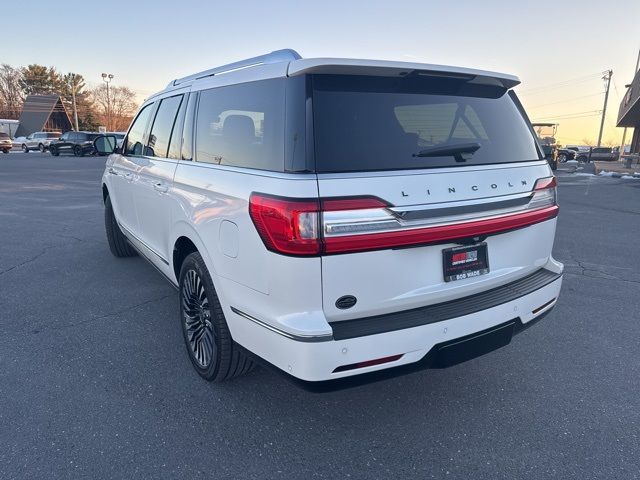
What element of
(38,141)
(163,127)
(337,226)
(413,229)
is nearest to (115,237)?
(163,127)

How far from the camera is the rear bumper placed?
1.99m

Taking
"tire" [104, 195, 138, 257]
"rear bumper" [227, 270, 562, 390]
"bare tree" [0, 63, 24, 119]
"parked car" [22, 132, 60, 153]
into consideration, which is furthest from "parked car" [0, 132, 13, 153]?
"bare tree" [0, 63, 24, 119]

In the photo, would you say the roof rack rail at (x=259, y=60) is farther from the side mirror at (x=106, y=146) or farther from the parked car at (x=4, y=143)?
the parked car at (x=4, y=143)

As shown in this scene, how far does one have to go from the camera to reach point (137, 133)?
14.8ft

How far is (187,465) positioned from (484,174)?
7.15 ft

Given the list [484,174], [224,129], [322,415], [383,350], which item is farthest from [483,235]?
[224,129]

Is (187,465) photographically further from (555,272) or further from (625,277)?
(625,277)

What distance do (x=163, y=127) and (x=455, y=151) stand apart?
98.2 inches

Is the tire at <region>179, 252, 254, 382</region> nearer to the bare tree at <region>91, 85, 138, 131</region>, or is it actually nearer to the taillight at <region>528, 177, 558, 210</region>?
the taillight at <region>528, 177, 558, 210</region>

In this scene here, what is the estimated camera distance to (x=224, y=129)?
9.14 feet

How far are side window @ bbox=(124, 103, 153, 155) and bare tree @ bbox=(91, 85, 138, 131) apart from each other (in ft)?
294

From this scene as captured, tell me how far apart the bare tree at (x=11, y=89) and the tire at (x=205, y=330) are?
93.0 meters

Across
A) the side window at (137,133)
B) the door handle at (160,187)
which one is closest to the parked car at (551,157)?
the door handle at (160,187)

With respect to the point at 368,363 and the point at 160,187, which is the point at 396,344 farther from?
the point at 160,187
